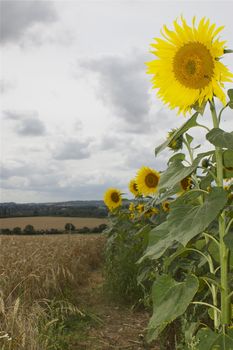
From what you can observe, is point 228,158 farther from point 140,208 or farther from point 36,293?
point 140,208

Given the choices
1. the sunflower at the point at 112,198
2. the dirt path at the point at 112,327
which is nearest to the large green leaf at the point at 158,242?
the dirt path at the point at 112,327

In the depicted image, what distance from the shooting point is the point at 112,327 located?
4.76 meters

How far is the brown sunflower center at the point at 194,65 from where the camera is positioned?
6.98 feet

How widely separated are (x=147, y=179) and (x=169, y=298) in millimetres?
3322

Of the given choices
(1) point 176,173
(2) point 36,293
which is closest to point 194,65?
(1) point 176,173

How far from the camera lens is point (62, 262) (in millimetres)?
6777

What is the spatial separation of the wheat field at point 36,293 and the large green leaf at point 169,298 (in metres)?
0.98

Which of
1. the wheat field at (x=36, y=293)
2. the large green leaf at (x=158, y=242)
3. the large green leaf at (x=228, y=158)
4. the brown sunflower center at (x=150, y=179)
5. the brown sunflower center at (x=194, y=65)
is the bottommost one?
the wheat field at (x=36, y=293)

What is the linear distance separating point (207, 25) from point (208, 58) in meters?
0.15

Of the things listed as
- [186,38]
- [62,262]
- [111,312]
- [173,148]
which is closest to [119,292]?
[111,312]

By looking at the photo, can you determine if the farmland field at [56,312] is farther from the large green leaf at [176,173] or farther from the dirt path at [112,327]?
the large green leaf at [176,173]

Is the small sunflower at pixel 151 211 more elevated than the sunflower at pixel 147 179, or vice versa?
the sunflower at pixel 147 179

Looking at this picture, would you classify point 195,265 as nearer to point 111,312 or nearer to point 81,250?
point 111,312

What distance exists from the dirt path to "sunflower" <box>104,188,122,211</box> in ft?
4.21
